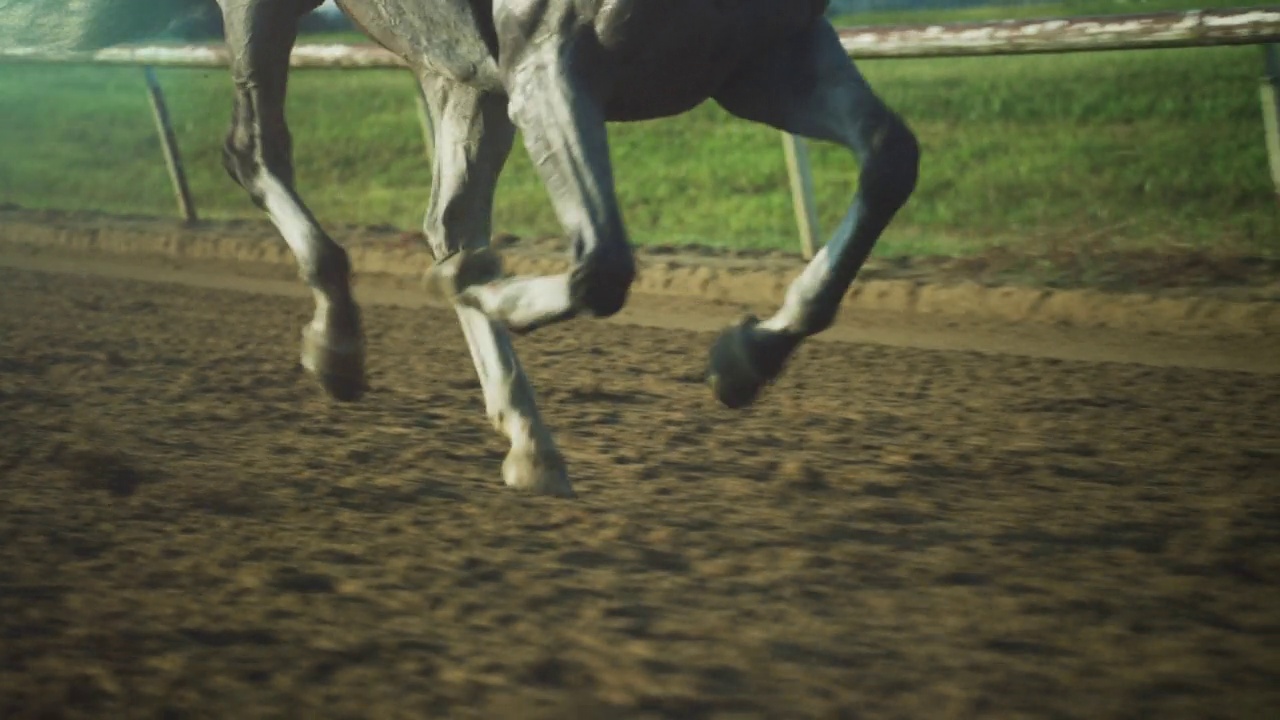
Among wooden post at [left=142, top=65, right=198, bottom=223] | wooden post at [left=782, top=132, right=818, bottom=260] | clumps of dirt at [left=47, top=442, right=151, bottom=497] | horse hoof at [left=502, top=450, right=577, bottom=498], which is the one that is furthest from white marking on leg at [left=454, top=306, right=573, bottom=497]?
wooden post at [left=142, top=65, right=198, bottom=223]

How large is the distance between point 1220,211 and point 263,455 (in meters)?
5.07

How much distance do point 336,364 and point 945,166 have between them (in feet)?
18.2

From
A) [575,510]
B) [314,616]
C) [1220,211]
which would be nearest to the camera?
[314,616]

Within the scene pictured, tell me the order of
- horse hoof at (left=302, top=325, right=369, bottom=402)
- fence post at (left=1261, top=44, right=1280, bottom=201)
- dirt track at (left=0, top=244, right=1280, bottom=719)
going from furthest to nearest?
fence post at (left=1261, top=44, right=1280, bottom=201), horse hoof at (left=302, top=325, right=369, bottom=402), dirt track at (left=0, top=244, right=1280, bottom=719)

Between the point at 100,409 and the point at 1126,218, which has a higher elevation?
the point at 100,409

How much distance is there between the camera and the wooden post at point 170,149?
36.3 feet

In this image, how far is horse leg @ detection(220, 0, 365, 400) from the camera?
4.88m

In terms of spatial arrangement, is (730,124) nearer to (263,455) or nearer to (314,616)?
(263,455)

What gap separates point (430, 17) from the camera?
13.4 ft

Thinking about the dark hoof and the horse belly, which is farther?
the dark hoof

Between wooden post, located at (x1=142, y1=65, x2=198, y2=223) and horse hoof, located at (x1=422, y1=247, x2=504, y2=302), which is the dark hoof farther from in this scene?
wooden post, located at (x1=142, y1=65, x2=198, y2=223)

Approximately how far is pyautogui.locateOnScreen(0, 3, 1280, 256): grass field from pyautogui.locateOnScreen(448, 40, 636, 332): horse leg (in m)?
4.30

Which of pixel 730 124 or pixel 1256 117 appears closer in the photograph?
pixel 1256 117

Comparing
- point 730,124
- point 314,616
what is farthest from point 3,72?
point 314,616
